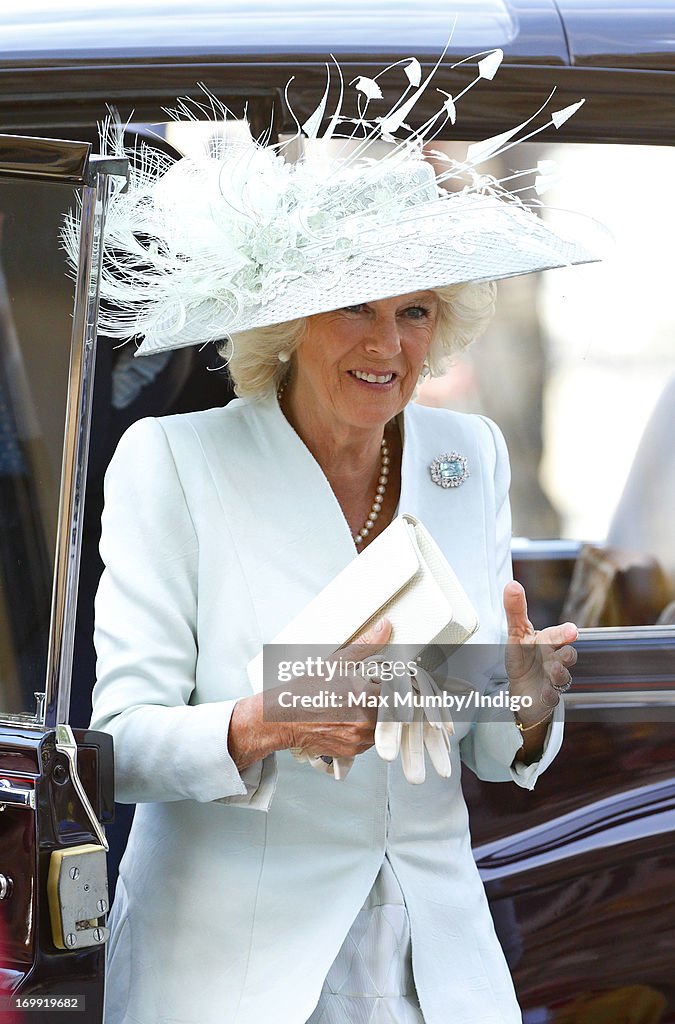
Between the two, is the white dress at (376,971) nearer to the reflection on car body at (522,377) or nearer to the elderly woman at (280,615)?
the elderly woman at (280,615)

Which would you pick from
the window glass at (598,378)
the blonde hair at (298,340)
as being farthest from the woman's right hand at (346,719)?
the window glass at (598,378)

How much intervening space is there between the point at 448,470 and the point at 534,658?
0.41 m

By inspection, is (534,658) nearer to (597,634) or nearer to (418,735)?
(418,735)

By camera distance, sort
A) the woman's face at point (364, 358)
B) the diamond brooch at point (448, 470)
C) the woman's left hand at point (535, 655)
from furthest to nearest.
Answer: the diamond brooch at point (448, 470) → the woman's face at point (364, 358) → the woman's left hand at point (535, 655)

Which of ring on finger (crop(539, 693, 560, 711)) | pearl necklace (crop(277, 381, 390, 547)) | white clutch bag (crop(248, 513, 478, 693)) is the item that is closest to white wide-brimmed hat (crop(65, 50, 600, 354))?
pearl necklace (crop(277, 381, 390, 547))

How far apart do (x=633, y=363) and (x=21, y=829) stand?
1358mm

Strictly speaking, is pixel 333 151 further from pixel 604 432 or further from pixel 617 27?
pixel 604 432

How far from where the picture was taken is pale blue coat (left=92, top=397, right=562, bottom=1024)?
1.68 m

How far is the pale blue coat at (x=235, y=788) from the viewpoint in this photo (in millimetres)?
1685

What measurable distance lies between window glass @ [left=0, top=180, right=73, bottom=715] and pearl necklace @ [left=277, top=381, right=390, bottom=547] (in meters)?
0.50

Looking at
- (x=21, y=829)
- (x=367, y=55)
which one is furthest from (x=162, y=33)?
(x=21, y=829)

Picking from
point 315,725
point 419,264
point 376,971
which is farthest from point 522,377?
point 376,971

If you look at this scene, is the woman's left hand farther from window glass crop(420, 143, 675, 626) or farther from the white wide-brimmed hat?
window glass crop(420, 143, 675, 626)

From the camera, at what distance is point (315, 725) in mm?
1562
